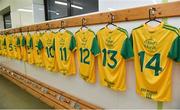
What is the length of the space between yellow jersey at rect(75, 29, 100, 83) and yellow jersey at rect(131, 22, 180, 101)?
559 millimetres

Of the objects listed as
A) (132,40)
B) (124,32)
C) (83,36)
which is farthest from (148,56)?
(83,36)

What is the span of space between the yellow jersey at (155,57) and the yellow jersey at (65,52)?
3.62ft

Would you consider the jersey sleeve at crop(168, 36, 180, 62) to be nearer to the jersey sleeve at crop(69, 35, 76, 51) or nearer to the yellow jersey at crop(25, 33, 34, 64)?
the jersey sleeve at crop(69, 35, 76, 51)

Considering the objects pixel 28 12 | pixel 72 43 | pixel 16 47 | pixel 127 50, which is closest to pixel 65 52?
pixel 72 43

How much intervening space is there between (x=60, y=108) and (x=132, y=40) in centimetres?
168

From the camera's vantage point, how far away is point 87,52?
2.34 m

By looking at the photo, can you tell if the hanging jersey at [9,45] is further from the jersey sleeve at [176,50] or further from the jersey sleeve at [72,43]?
the jersey sleeve at [176,50]

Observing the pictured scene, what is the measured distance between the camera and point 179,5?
1429 mm

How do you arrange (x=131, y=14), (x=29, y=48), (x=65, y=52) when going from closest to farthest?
A: 1. (x=131, y=14)
2. (x=65, y=52)
3. (x=29, y=48)

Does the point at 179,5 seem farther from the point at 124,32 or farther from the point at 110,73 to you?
the point at 110,73

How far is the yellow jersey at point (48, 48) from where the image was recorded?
308 centimetres

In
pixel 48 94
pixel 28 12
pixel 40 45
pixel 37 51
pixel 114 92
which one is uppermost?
pixel 28 12

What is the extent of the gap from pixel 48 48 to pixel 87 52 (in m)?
1.10

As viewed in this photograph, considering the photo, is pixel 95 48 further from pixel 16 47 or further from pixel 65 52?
pixel 16 47
